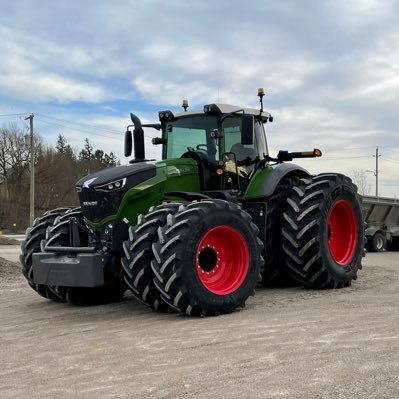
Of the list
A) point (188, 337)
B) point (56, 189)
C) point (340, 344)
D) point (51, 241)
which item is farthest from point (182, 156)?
point (56, 189)

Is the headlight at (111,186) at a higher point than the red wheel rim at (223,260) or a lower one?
higher

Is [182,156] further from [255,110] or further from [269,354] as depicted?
[269,354]

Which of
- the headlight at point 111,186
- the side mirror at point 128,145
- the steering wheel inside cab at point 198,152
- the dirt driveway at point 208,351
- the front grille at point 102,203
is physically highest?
the side mirror at point 128,145

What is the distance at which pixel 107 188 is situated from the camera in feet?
23.3

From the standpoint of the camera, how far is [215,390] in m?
4.02

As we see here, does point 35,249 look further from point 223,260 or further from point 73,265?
point 223,260

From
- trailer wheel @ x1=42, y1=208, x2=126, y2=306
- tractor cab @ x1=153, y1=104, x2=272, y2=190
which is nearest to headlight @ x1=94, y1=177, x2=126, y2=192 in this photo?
trailer wheel @ x1=42, y1=208, x2=126, y2=306

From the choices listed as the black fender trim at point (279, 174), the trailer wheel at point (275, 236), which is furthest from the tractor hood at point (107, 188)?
the trailer wheel at point (275, 236)

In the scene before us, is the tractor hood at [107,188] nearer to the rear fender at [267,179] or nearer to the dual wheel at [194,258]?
the dual wheel at [194,258]

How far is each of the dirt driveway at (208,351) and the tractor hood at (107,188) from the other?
1333mm

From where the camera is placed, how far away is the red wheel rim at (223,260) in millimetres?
6984

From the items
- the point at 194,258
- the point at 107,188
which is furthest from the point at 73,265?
the point at 194,258

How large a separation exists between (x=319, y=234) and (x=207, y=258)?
1.95m

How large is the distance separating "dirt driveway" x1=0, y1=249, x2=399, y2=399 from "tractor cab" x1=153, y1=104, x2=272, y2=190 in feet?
6.21
